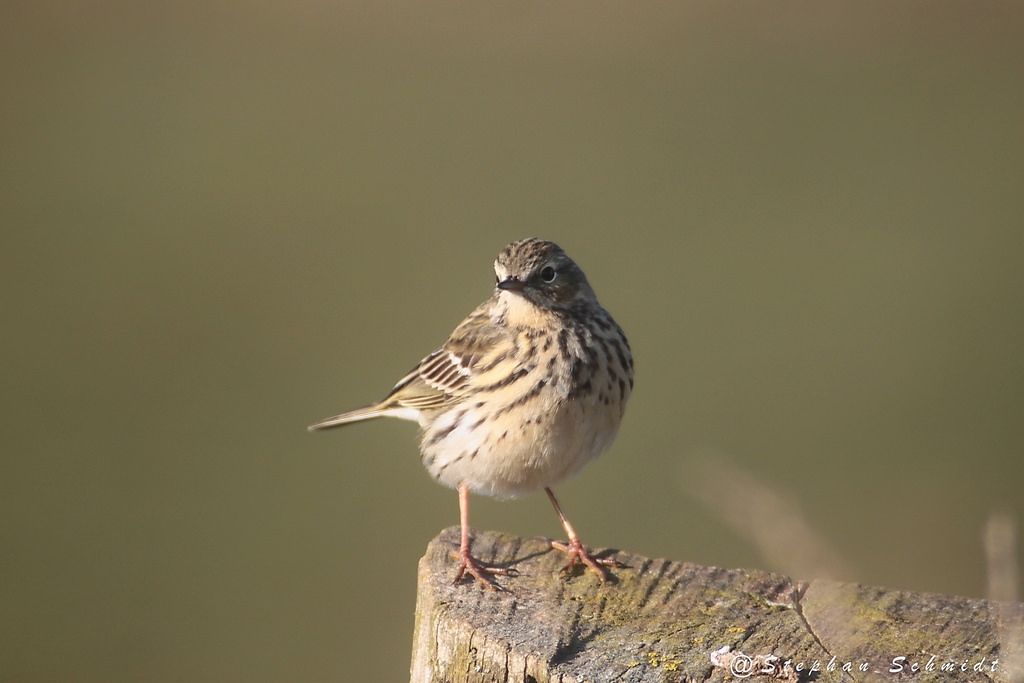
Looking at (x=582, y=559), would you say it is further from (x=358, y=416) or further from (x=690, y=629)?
(x=358, y=416)

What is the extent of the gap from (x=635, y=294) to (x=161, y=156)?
26.3ft

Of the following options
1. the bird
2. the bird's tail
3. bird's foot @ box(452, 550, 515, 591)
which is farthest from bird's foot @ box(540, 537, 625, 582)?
the bird's tail

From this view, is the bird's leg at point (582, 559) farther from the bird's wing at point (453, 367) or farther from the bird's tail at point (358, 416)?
the bird's tail at point (358, 416)

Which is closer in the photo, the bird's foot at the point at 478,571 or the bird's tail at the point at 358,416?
the bird's foot at the point at 478,571

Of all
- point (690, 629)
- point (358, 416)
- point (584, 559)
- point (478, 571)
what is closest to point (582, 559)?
point (584, 559)

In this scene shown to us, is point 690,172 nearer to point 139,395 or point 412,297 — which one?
point 412,297

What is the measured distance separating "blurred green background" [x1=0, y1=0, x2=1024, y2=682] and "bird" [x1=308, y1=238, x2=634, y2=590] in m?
1.51

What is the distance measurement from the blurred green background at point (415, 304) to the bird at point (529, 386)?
4.96ft

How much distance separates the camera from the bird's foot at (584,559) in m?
4.70

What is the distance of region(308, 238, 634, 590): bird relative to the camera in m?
5.47

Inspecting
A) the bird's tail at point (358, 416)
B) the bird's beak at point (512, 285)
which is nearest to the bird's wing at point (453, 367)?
the bird's tail at point (358, 416)

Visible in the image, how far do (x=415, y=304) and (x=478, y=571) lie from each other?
32.9ft

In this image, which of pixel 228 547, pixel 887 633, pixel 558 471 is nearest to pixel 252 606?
pixel 228 547

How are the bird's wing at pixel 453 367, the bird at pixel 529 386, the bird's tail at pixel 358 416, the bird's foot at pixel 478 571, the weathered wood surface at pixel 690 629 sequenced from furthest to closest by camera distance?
the bird's tail at pixel 358 416, the bird's wing at pixel 453 367, the bird at pixel 529 386, the bird's foot at pixel 478 571, the weathered wood surface at pixel 690 629
